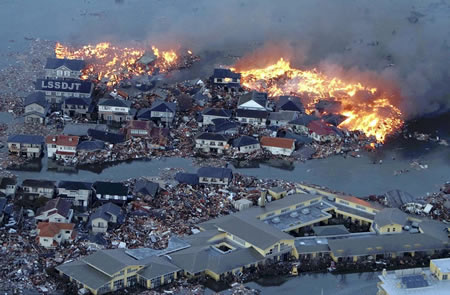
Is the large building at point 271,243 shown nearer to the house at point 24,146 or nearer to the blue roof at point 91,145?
the blue roof at point 91,145

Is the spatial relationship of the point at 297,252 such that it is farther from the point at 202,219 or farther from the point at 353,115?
the point at 353,115

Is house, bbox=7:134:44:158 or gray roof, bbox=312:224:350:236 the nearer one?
gray roof, bbox=312:224:350:236

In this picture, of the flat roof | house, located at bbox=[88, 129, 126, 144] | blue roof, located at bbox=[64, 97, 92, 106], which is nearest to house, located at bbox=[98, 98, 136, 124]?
blue roof, located at bbox=[64, 97, 92, 106]

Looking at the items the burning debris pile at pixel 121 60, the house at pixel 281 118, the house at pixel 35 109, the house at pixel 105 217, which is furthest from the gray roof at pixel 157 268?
the burning debris pile at pixel 121 60

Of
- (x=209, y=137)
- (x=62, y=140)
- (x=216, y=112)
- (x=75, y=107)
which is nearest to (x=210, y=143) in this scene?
(x=209, y=137)

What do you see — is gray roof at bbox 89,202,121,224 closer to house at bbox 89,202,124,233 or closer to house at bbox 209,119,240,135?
house at bbox 89,202,124,233

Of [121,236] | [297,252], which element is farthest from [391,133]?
[121,236]

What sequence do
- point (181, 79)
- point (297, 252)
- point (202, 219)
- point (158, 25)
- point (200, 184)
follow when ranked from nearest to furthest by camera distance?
point (297, 252), point (202, 219), point (200, 184), point (181, 79), point (158, 25)

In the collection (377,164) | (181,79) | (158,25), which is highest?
(158,25)
